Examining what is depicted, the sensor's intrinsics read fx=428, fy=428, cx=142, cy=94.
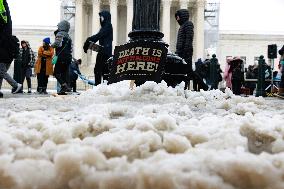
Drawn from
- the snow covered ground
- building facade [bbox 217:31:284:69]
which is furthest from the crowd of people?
building facade [bbox 217:31:284:69]

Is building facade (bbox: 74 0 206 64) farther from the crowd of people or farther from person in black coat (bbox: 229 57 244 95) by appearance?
person in black coat (bbox: 229 57 244 95)

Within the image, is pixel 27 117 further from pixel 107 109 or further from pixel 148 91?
pixel 148 91

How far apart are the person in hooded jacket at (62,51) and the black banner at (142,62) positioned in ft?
13.4

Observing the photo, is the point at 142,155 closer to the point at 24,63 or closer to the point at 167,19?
the point at 24,63

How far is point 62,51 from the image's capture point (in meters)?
9.12

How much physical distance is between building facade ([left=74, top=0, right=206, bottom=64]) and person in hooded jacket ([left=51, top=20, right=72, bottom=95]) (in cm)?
3823

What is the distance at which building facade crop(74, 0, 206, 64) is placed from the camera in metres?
48.5

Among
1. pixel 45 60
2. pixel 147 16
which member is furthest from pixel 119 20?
pixel 147 16

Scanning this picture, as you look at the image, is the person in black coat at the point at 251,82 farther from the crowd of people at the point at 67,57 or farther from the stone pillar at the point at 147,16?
the stone pillar at the point at 147,16

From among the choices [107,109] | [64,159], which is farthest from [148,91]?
[64,159]

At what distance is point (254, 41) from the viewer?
2021 inches

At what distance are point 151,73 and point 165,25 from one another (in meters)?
44.3

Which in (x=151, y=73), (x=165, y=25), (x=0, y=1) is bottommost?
(x=151, y=73)

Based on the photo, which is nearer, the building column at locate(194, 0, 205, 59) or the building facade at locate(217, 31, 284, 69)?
the building column at locate(194, 0, 205, 59)
